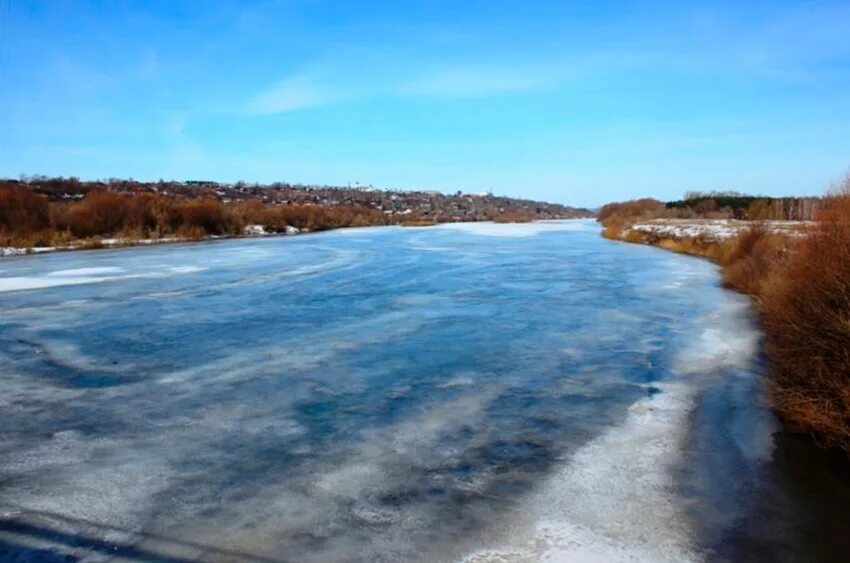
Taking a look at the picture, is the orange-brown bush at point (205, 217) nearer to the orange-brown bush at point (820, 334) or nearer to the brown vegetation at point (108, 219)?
the brown vegetation at point (108, 219)

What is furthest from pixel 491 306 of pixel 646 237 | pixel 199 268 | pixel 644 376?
pixel 646 237

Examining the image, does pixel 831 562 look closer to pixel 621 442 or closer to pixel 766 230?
pixel 621 442

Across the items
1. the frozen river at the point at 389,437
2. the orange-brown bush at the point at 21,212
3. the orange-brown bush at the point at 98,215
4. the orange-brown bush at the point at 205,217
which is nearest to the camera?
the frozen river at the point at 389,437

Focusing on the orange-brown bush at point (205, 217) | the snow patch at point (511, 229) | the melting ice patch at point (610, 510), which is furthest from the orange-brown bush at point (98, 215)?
the melting ice patch at point (610, 510)

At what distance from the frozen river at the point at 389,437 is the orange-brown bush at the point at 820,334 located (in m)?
0.50

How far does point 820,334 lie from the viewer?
7.00 m

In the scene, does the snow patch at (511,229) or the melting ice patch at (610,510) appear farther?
the snow patch at (511,229)

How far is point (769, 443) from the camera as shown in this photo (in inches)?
259

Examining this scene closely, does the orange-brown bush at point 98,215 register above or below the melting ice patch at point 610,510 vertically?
above

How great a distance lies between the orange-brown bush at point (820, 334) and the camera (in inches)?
252

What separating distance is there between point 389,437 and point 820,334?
195 inches

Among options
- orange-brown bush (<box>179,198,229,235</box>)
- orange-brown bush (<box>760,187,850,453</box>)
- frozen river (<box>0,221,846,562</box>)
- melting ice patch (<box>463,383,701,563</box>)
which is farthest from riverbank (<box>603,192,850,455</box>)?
orange-brown bush (<box>179,198,229,235</box>)

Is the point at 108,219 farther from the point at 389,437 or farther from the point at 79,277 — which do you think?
the point at 389,437

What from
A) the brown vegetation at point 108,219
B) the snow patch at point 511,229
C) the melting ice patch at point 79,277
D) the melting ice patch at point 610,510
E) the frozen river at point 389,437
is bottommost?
the melting ice patch at point 610,510
